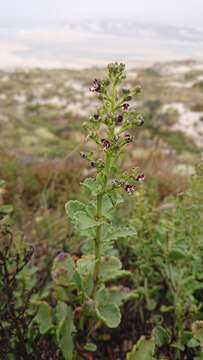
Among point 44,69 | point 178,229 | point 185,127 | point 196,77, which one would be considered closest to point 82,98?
point 185,127

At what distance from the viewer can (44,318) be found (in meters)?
2.15

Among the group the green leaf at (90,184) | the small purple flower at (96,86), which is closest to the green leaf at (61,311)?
the green leaf at (90,184)

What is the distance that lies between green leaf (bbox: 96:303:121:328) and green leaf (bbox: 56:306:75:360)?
155 millimetres

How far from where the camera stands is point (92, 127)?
167 cm

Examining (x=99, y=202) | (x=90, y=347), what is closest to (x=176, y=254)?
(x=90, y=347)

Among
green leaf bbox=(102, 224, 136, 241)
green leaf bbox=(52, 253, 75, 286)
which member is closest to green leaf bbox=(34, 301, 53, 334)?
green leaf bbox=(52, 253, 75, 286)

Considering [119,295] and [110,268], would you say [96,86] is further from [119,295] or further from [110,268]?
[119,295]

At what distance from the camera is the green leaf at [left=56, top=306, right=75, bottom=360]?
204cm

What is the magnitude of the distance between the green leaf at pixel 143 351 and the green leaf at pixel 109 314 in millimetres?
109

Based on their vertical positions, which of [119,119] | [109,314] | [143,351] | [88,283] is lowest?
[143,351]

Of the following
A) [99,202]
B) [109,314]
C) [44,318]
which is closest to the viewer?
[99,202]

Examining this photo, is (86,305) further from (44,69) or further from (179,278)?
(44,69)

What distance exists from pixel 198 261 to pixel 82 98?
28.6 m

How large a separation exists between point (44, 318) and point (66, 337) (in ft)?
0.46
